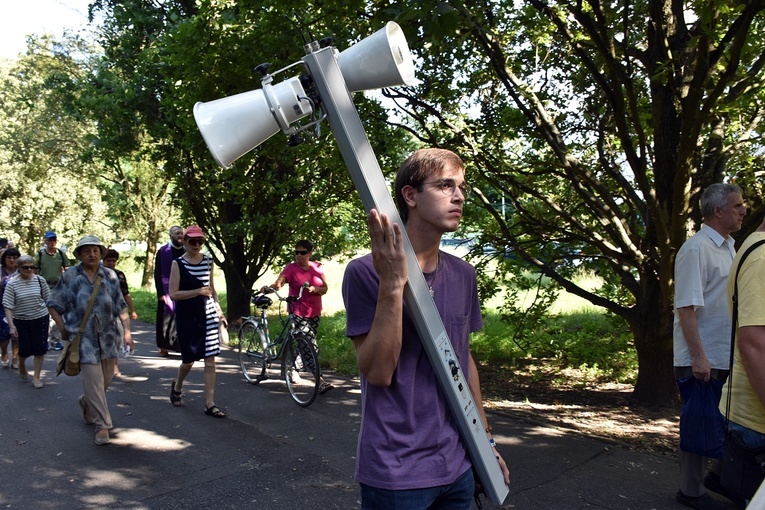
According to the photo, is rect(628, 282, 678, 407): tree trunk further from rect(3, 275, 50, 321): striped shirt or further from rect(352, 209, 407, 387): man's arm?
rect(3, 275, 50, 321): striped shirt

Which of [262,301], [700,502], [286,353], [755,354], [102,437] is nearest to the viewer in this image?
[755,354]

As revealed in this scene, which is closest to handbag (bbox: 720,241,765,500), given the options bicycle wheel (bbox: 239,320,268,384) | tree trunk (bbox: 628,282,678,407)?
tree trunk (bbox: 628,282,678,407)

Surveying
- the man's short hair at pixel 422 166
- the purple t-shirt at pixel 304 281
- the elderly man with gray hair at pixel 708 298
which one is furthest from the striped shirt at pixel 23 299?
the man's short hair at pixel 422 166

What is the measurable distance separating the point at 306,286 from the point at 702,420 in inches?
208

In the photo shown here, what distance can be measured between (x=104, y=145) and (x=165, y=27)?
2.94 metres

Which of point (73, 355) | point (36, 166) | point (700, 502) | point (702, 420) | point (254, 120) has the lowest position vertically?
point (700, 502)

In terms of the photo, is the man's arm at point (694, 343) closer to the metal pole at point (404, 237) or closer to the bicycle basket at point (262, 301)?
the metal pole at point (404, 237)

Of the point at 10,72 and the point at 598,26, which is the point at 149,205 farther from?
the point at 598,26

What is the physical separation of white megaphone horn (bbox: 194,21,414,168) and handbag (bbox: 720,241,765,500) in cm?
218

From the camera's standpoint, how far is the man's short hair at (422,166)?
94.3 inches

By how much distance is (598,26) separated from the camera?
6.30 meters

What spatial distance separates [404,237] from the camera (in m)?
2.08

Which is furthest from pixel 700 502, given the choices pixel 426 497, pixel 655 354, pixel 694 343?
pixel 426 497

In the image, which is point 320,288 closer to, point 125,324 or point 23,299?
point 125,324
